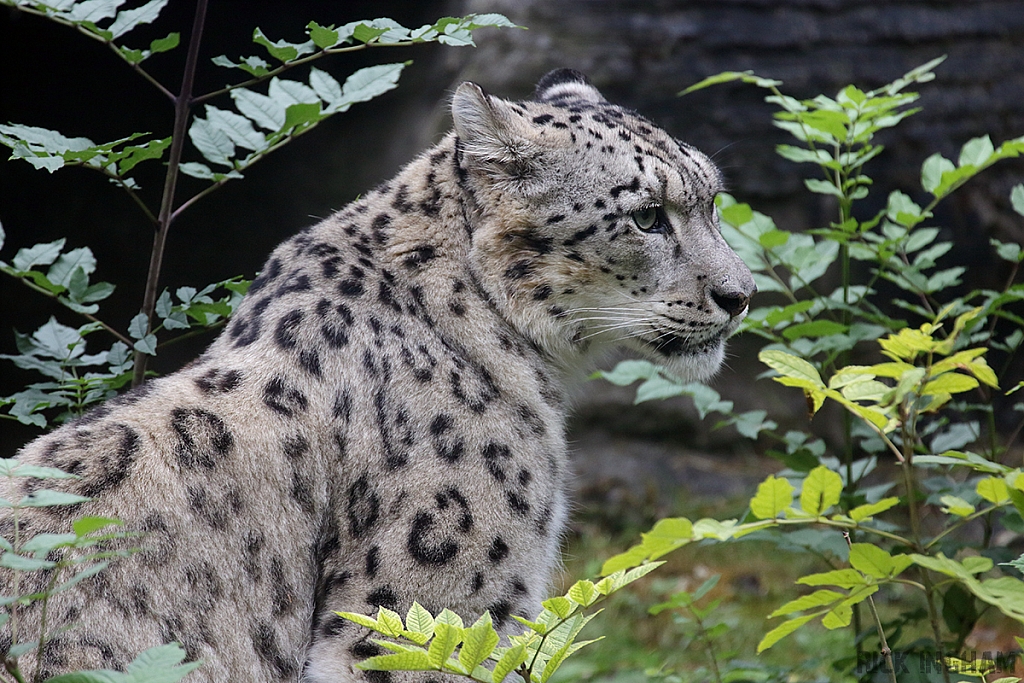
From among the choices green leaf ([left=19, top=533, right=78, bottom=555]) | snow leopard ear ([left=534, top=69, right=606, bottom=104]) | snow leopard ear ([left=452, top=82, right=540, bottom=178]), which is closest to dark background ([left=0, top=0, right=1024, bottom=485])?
snow leopard ear ([left=534, top=69, right=606, bottom=104])

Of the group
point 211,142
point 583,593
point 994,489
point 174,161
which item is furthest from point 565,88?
point 583,593

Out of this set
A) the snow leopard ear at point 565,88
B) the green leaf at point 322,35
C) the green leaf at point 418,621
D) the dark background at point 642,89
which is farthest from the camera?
the dark background at point 642,89

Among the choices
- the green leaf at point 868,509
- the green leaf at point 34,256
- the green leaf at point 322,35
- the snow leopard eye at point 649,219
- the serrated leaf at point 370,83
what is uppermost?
the green leaf at point 322,35

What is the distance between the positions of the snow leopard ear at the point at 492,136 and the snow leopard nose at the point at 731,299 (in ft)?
3.18

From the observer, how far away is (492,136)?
3.98 meters

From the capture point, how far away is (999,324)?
9000mm

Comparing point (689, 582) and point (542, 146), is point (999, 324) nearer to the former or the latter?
point (689, 582)

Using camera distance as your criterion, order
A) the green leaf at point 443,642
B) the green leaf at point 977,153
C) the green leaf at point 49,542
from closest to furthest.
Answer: the green leaf at point 49,542, the green leaf at point 443,642, the green leaf at point 977,153

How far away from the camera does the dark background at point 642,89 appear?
855 cm

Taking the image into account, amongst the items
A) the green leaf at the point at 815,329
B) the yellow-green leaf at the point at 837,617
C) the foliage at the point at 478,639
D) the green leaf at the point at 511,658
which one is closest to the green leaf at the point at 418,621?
the foliage at the point at 478,639

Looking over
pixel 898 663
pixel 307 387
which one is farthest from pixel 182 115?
pixel 898 663

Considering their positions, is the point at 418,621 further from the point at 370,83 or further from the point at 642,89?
the point at 642,89

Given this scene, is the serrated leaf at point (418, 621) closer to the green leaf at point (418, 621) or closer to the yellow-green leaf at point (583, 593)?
the green leaf at point (418, 621)

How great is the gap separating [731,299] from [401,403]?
60.4 inches
